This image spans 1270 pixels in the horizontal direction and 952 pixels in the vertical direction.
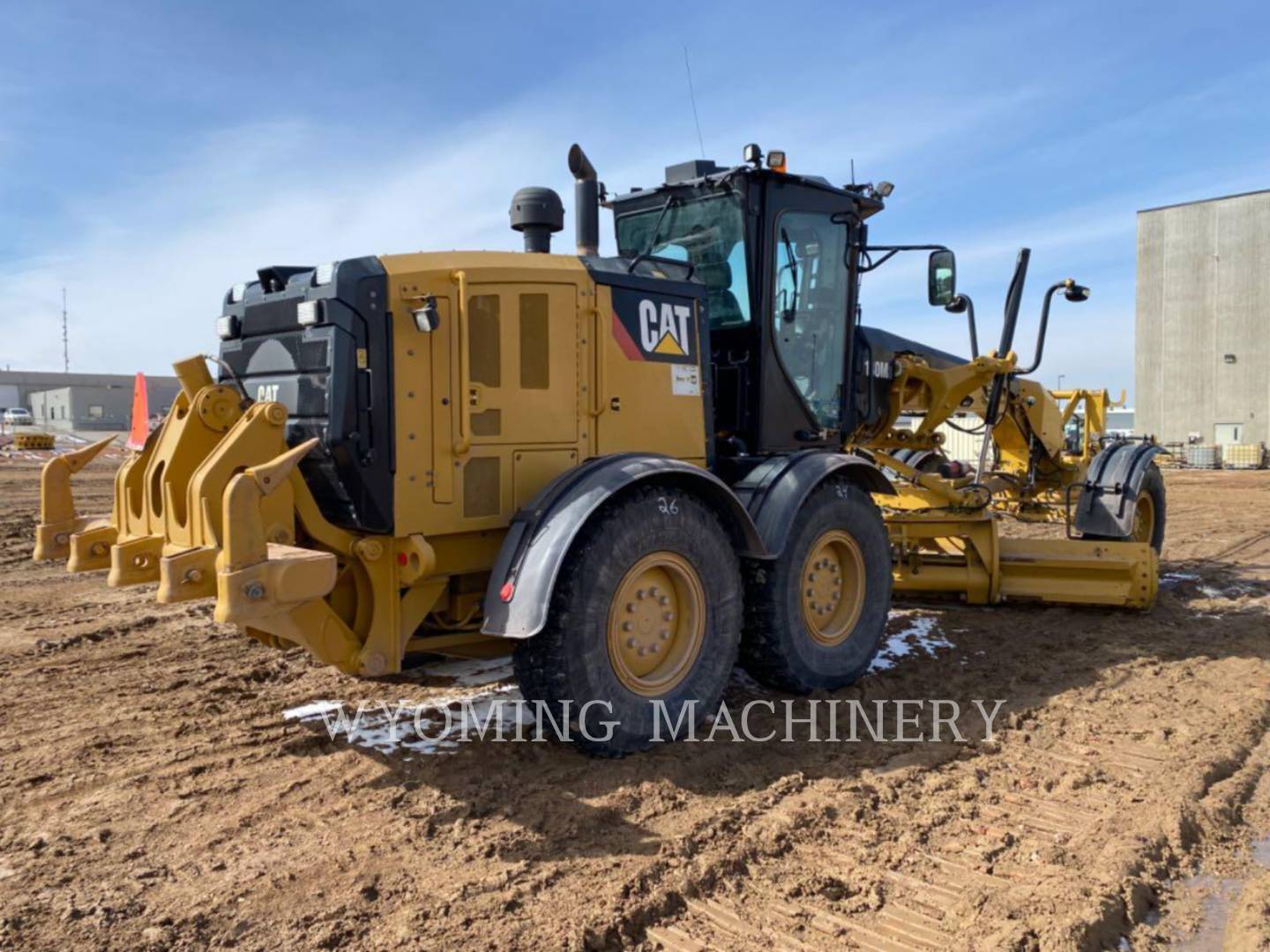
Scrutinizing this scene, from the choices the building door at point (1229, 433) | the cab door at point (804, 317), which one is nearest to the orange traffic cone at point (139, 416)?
the cab door at point (804, 317)

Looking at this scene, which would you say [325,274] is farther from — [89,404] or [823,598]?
[89,404]

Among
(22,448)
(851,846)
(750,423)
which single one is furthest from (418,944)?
(22,448)

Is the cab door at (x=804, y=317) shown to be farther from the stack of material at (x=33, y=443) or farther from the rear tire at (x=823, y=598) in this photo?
the stack of material at (x=33, y=443)

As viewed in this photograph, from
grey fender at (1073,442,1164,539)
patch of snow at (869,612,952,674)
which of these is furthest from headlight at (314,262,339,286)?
grey fender at (1073,442,1164,539)

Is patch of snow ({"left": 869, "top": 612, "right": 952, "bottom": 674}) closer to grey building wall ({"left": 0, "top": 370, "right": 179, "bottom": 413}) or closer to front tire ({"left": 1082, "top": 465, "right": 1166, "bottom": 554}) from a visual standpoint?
front tire ({"left": 1082, "top": 465, "right": 1166, "bottom": 554})

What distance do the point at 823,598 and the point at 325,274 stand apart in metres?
3.04

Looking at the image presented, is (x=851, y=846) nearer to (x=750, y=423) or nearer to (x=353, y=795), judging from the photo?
(x=353, y=795)

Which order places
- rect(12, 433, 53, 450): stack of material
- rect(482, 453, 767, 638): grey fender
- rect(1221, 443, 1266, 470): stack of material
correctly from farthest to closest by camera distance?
1. rect(1221, 443, 1266, 470): stack of material
2. rect(12, 433, 53, 450): stack of material
3. rect(482, 453, 767, 638): grey fender

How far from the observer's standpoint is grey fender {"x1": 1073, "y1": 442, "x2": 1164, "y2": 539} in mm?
7758

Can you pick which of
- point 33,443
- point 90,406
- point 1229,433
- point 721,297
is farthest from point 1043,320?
point 90,406

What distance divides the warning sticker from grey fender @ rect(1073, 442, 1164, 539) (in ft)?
14.6

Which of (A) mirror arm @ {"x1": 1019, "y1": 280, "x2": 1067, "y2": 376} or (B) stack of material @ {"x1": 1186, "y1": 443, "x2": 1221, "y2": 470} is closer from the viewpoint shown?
(A) mirror arm @ {"x1": 1019, "y1": 280, "x2": 1067, "y2": 376}

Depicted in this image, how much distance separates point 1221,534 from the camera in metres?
13.0

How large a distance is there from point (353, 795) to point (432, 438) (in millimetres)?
1447
